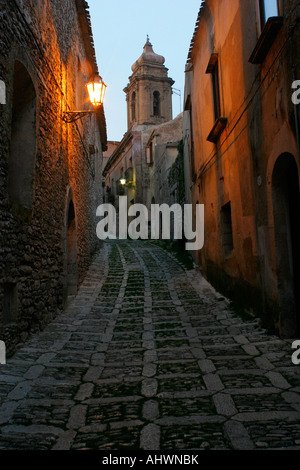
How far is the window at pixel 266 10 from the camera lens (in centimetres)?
465

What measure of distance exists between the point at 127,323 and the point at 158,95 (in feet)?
108

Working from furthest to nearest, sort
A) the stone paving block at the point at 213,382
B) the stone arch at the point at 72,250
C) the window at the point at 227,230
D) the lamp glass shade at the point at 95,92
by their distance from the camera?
the stone arch at the point at 72,250 < the window at the point at 227,230 < the lamp glass shade at the point at 95,92 < the stone paving block at the point at 213,382

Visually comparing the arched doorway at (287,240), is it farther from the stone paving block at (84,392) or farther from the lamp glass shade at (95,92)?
the lamp glass shade at (95,92)

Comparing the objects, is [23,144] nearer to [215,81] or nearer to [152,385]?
[152,385]

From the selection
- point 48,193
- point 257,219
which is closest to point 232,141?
point 257,219

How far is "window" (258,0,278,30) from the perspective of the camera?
183 inches

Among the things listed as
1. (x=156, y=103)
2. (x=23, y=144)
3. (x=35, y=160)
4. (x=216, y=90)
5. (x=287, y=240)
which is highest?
(x=156, y=103)

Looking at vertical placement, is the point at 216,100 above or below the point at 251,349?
above

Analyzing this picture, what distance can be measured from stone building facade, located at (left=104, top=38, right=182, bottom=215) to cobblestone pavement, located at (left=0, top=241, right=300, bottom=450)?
20.0m

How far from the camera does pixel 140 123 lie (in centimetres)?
3438

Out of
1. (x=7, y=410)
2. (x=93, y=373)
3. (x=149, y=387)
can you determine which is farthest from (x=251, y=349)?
(x=7, y=410)

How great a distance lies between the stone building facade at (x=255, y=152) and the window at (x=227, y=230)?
22mm

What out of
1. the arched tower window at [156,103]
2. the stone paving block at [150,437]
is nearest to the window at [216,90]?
the stone paving block at [150,437]

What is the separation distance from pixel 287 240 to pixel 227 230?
3.16m
